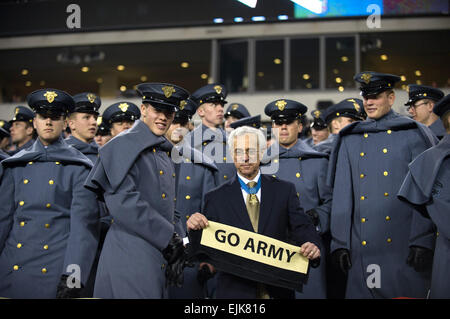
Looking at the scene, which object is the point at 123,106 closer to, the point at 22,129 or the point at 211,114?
the point at 211,114

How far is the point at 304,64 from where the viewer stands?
16.1 meters

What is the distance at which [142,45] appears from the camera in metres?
17.2

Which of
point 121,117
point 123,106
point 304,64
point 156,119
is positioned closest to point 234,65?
Result: point 304,64

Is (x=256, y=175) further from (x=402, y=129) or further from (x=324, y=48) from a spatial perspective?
(x=324, y=48)

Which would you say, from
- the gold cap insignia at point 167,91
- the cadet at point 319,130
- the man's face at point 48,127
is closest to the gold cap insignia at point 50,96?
the man's face at point 48,127

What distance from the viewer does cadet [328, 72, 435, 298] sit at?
4.23m

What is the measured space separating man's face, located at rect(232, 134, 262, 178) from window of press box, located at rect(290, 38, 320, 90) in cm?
1291

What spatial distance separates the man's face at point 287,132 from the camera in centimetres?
531

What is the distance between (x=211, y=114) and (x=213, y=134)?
0.36 metres

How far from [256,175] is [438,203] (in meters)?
1.25

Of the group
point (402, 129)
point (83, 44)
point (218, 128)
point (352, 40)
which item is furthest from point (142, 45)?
point (402, 129)

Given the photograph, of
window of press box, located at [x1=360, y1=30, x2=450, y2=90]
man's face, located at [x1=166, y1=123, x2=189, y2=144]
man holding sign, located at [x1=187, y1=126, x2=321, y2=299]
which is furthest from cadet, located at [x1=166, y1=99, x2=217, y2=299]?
window of press box, located at [x1=360, y1=30, x2=450, y2=90]

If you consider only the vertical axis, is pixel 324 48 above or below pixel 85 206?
above

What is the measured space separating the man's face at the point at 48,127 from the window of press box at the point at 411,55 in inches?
492
